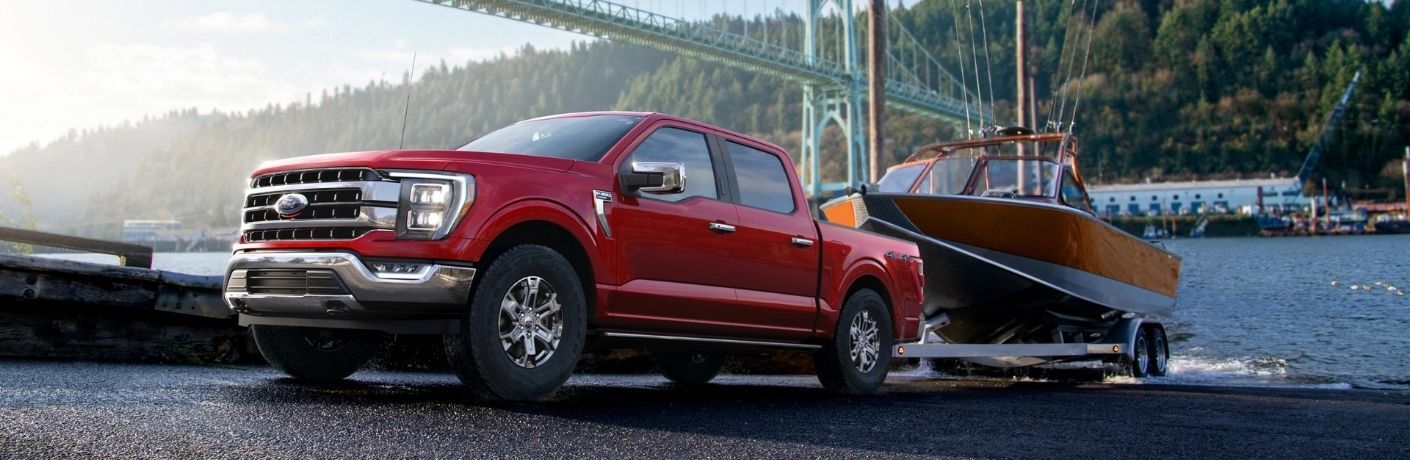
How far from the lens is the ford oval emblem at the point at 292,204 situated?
244 inches

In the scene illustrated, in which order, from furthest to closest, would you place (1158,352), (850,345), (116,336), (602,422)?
1. (1158,352)
2. (116,336)
3. (850,345)
4. (602,422)

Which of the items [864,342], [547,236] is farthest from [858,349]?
[547,236]

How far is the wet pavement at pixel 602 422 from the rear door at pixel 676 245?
540 millimetres

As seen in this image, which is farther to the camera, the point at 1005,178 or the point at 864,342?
the point at 1005,178

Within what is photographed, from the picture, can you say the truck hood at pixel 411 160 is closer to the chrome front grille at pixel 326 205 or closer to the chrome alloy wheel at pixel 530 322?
the chrome front grille at pixel 326 205

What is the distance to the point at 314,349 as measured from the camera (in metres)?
7.28

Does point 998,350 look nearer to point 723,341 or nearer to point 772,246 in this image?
point 772,246

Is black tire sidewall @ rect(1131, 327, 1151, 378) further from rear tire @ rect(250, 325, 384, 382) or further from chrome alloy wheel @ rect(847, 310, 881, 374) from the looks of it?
rear tire @ rect(250, 325, 384, 382)

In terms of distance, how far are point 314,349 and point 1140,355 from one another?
9.32m

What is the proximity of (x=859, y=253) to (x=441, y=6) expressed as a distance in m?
66.1

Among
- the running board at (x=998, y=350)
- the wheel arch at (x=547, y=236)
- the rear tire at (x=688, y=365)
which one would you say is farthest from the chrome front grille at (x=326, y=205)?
the running board at (x=998, y=350)

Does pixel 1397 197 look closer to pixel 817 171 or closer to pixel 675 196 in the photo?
pixel 817 171

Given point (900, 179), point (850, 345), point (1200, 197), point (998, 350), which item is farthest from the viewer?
point (1200, 197)

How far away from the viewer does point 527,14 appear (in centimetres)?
7462
